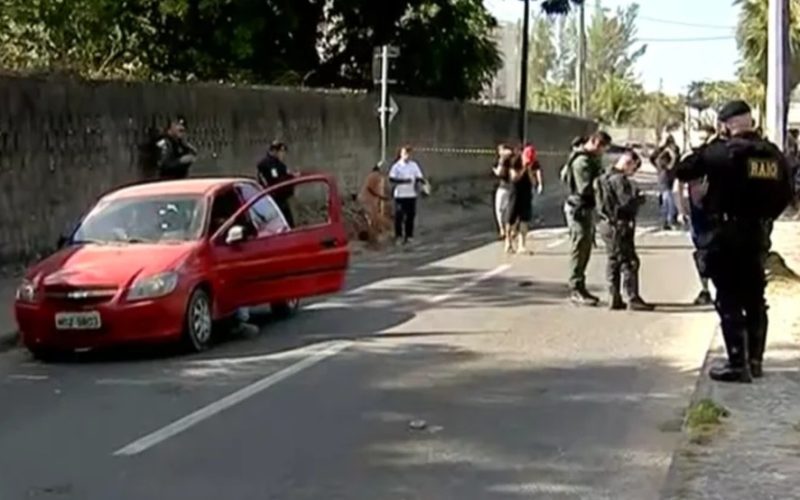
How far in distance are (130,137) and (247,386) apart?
1185cm

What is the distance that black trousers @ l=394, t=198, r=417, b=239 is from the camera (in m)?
25.0

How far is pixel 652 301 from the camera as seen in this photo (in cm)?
1620

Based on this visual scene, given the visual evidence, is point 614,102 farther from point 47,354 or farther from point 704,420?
point 704,420

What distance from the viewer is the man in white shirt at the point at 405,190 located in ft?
81.0

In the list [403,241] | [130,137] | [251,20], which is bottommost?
[403,241]

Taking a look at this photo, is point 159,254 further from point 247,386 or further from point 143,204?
point 247,386

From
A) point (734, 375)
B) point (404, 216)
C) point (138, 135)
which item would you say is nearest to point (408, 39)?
point (404, 216)

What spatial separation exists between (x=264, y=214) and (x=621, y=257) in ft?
12.0

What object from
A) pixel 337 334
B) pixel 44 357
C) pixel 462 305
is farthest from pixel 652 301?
pixel 44 357

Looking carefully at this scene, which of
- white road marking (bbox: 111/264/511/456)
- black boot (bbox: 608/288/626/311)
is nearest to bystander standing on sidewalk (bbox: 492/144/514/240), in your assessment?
black boot (bbox: 608/288/626/311)

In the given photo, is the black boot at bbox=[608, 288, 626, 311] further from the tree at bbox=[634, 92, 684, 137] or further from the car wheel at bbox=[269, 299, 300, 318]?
the tree at bbox=[634, 92, 684, 137]

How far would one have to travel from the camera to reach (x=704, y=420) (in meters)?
8.68

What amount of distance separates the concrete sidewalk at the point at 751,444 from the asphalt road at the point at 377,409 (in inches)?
10.4

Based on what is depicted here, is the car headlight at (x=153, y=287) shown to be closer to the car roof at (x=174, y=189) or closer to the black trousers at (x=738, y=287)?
the car roof at (x=174, y=189)
